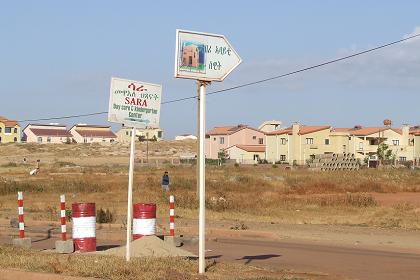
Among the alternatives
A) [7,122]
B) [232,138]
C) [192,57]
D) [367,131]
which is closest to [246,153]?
[232,138]

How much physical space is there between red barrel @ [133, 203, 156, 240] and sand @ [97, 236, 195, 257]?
484mm

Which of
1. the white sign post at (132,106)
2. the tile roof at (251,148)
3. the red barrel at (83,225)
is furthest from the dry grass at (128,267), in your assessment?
Answer: the tile roof at (251,148)

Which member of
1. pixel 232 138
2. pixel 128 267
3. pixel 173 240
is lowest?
pixel 128 267

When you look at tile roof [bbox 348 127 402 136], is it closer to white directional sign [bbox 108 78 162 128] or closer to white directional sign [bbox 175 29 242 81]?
white directional sign [bbox 108 78 162 128]

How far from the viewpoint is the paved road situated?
512 inches

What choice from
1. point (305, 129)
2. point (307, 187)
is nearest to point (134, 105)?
point (307, 187)

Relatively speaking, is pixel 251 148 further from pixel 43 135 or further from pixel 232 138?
pixel 43 135

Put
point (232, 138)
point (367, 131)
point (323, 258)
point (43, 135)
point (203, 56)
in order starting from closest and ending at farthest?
1. point (203, 56)
2. point (323, 258)
3. point (367, 131)
4. point (232, 138)
5. point (43, 135)

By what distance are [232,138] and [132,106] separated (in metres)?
129

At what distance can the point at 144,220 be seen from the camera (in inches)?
590

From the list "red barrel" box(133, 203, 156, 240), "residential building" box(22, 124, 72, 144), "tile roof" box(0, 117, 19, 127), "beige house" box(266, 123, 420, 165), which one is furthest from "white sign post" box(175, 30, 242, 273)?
"residential building" box(22, 124, 72, 144)

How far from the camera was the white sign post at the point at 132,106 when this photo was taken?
1214cm

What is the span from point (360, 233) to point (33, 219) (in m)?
11.0

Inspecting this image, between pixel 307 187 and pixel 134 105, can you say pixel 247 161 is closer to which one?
pixel 307 187
